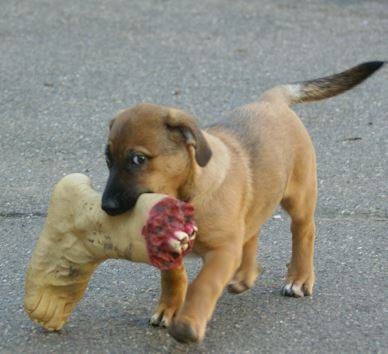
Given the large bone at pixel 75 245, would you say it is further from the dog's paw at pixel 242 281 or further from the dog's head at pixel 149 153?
the dog's paw at pixel 242 281

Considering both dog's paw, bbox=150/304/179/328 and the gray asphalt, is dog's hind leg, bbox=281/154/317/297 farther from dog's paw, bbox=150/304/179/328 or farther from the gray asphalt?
dog's paw, bbox=150/304/179/328

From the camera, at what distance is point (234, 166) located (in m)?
4.64

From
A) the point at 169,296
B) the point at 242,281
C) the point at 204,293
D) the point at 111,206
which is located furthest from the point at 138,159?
the point at 242,281

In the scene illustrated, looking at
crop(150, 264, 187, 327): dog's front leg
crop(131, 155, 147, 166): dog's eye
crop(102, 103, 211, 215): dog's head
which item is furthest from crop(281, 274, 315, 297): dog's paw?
crop(131, 155, 147, 166): dog's eye

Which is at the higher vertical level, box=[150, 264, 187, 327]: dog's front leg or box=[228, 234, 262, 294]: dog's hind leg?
box=[150, 264, 187, 327]: dog's front leg

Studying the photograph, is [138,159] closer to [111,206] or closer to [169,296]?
[111,206]

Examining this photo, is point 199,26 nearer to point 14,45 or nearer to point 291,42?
point 291,42

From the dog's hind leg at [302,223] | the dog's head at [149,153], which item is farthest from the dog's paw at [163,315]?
the dog's hind leg at [302,223]

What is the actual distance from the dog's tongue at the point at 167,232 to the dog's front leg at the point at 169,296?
A: 0.60 meters

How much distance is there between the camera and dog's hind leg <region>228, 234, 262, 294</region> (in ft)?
16.4

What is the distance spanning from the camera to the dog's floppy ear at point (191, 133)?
421 cm

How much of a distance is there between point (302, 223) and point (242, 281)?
48cm

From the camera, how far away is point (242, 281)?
498 centimetres

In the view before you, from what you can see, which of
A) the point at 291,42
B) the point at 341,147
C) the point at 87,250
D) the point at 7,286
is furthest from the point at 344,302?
the point at 291,42
